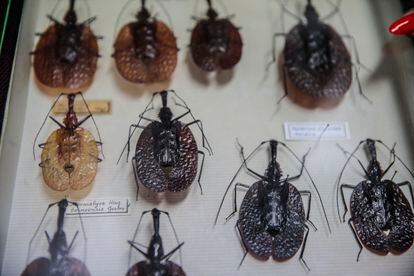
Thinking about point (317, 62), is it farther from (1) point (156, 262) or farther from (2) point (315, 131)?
(1) point (156, 262)

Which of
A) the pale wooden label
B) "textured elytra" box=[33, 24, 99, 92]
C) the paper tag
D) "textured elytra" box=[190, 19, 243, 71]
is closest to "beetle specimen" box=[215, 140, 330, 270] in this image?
the paper tag

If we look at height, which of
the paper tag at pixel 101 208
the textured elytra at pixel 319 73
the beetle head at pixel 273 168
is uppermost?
the textured elytra at pixel 319 73

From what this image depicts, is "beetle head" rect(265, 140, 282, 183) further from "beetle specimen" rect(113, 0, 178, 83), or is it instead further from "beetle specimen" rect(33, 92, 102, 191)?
"beetle specimen" rect(33, 92, 102, 191)

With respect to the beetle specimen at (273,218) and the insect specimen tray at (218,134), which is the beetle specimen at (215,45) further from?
the beetle specimen at (273,218)

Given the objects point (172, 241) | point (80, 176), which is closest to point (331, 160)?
point (172, 241)

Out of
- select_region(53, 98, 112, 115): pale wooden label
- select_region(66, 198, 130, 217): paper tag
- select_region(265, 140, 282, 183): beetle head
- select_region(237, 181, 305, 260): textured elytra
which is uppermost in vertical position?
select_region(53, 98, 112, 115): pale wooden label

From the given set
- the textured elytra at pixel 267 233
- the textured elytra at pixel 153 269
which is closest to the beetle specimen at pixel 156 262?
the textured elytra at pixel 153 269

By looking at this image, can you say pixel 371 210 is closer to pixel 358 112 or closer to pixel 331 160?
pixel 331 160
